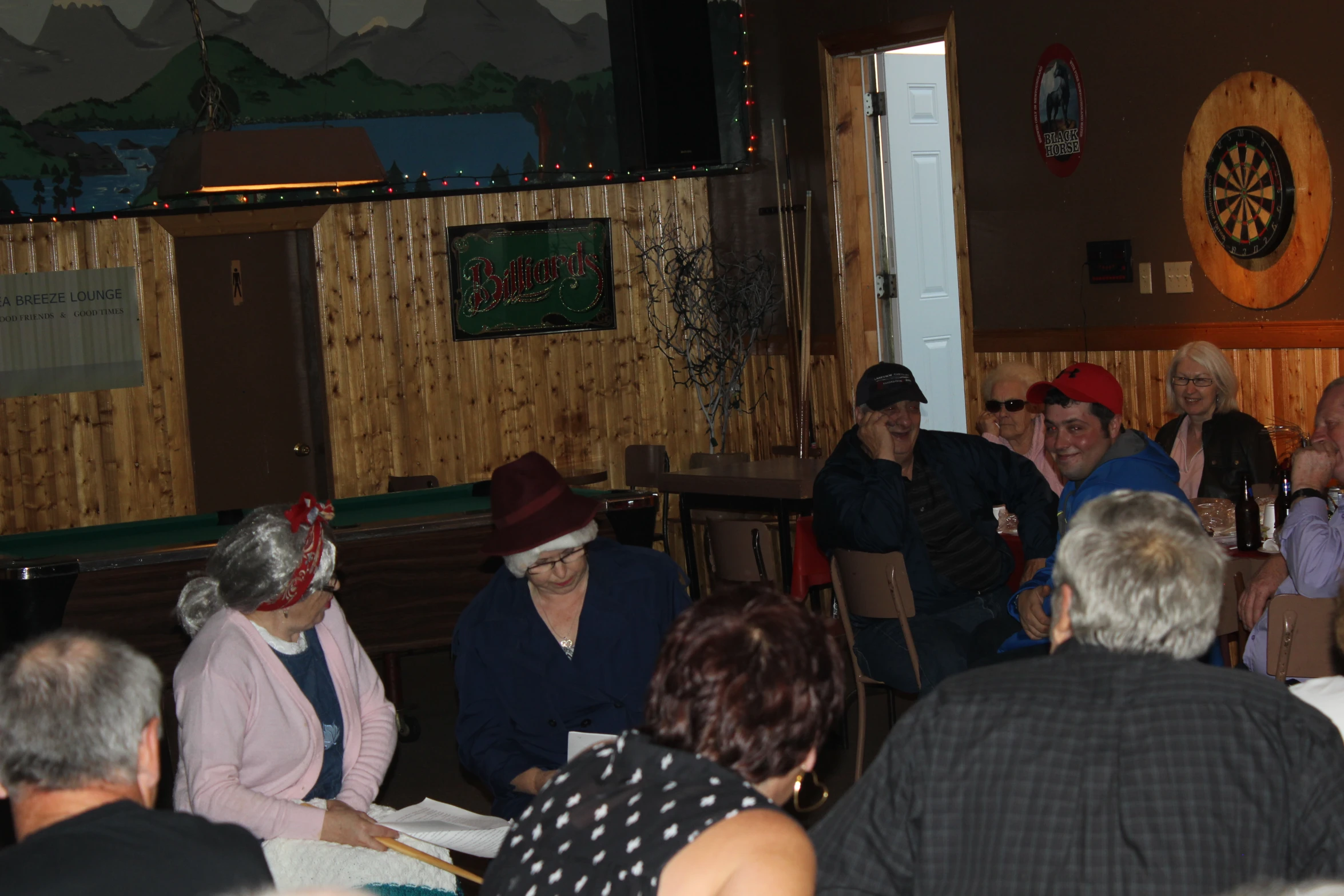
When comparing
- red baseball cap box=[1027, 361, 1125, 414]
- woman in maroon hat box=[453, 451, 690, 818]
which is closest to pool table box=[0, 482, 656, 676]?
woman in maroon hat box=[453, 451, 690, 818]

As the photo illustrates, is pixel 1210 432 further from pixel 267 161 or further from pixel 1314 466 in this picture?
pixel 267 161

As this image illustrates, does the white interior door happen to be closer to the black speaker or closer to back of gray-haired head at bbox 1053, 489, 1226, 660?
the black speaker

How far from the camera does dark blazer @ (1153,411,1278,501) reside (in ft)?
17.3

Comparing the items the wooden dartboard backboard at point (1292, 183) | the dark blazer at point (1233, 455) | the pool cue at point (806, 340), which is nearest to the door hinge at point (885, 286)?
the pool cue at point (806, 340)

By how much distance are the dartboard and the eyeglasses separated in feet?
13.2

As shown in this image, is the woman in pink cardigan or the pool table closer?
the woman in pink cardigan

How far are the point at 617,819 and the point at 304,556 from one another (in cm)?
149

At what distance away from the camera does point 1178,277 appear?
6.42 m

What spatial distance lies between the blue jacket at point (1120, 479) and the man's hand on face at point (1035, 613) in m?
0.03

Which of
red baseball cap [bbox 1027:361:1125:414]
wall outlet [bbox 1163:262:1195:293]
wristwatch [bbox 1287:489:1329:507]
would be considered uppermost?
wall outlet [bbox 1163:262:1195:293]

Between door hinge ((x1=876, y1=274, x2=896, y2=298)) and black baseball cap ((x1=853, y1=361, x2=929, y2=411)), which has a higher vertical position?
door hinge ((x1=876, y1=274, x2=896, y2=298))

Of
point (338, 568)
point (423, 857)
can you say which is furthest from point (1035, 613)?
point (338, 568)

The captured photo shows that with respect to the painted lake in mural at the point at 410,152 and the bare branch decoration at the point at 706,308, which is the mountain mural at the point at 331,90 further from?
the bare branch decoration at the point at 706,308

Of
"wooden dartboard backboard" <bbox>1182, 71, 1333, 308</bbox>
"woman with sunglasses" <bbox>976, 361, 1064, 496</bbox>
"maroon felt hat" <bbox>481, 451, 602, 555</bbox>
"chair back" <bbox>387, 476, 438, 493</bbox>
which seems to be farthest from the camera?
"chair back" <bbox>387, 476, 438, 493</bbox>
